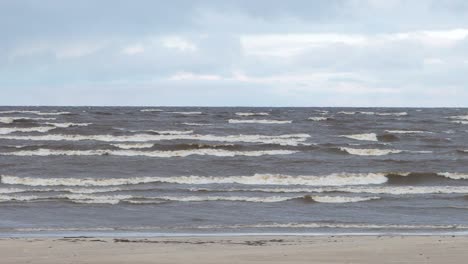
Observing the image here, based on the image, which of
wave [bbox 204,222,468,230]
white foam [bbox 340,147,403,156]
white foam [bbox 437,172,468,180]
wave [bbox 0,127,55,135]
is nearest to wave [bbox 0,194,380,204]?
wave [bbox 204,222,468,230]

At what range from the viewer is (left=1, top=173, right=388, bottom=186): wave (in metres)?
23.5

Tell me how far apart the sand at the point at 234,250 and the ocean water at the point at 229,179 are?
210 centimetres

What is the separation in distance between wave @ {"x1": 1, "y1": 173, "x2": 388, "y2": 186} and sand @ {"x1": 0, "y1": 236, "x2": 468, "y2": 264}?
11.4 meters

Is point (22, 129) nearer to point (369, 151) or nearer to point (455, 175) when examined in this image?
point (369, 151)

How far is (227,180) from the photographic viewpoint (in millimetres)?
24578

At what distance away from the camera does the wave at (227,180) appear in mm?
23497

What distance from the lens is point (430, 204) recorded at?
18.8 m

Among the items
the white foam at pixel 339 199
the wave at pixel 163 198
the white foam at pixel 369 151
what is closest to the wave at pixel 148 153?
the white foam at pixel 369 151

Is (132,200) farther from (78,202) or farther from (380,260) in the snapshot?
(380,260)

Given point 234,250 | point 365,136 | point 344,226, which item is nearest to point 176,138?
point 365,136

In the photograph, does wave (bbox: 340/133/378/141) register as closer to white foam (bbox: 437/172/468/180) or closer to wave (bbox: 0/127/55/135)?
white foam (bbox: 437/172/468/180)

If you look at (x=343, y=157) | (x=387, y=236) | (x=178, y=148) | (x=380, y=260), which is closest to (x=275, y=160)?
(x=343, y=157)

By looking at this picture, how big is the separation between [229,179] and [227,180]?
Answer: 0.79 ft

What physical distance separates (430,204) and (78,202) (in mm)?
7643
